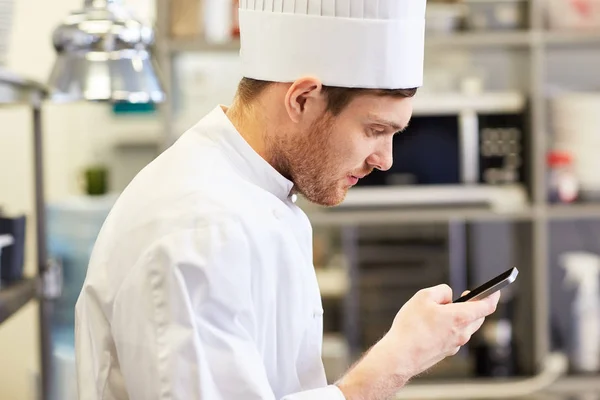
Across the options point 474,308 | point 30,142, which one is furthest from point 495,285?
point 30,142

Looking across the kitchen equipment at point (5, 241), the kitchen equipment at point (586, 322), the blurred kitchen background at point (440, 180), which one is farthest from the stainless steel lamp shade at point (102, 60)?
the kitchen equipment at point (586, 322)

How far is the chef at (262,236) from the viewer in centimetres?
101

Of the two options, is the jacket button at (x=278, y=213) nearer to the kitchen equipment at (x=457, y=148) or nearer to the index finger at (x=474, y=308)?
the index finger at (x=474, y=308)

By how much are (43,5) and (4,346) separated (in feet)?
3.65

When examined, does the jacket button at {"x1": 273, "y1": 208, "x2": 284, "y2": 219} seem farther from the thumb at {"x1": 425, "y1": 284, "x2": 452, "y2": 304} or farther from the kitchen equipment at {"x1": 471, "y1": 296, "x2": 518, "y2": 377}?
the kitchen equipment at {"x1": 471, "y1": 296, "x2": 518, "y2": 377}

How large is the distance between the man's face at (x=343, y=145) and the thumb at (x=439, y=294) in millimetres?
166

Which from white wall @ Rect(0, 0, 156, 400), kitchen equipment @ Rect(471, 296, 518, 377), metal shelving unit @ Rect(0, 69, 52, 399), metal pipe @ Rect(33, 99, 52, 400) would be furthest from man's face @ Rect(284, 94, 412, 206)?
white wall @ Rect(0, 0, 156, 400)

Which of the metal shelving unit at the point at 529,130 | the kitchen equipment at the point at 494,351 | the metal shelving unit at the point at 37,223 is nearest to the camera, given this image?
the metal shelving unit at the point at 37,223

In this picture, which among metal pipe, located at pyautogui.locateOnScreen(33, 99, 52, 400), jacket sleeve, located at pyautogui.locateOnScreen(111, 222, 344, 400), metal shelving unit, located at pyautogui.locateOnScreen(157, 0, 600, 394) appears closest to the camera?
jacket sleeve, located at pyautogui.locateOnScreen(111, 222, 344, 400)

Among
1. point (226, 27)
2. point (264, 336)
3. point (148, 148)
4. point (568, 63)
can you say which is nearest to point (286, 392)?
point (264, 336)

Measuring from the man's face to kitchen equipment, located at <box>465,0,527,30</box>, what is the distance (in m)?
1.65

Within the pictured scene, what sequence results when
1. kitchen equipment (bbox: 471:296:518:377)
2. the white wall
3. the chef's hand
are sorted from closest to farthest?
1. the chef's hand
2. kitchen equipment (bbox: 471:296:518:377)
3. the white wall

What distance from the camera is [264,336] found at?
109 centimetres

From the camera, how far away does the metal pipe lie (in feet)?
6.66
